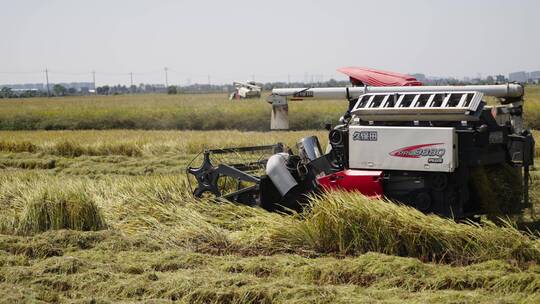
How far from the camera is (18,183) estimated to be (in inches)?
426

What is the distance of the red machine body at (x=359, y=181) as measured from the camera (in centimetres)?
807

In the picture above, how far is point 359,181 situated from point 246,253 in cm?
172

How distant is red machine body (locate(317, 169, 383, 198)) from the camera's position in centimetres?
807

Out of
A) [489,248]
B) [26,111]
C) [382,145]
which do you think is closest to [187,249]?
[382,145]

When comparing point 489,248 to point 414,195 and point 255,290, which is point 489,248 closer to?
point 414,195

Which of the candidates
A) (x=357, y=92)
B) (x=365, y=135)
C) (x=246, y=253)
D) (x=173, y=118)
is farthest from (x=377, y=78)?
(x=173, y=118)

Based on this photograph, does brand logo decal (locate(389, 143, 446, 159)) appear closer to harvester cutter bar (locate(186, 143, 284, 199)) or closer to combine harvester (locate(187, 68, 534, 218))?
combine harvester (locate(187, 68, 534, 218))

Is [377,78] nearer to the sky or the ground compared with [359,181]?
nearer to the sky

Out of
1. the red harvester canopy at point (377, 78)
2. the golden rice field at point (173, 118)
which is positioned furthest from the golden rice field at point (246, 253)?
the golden rice field at point (173, 118)

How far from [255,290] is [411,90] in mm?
3767

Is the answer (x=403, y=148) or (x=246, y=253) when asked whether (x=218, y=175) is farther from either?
(x=403, y=148)

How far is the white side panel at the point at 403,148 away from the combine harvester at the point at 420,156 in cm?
1

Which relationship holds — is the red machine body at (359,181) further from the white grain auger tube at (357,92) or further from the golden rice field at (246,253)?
the white grain auger tube at (357,92)

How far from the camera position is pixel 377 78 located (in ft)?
31.5
